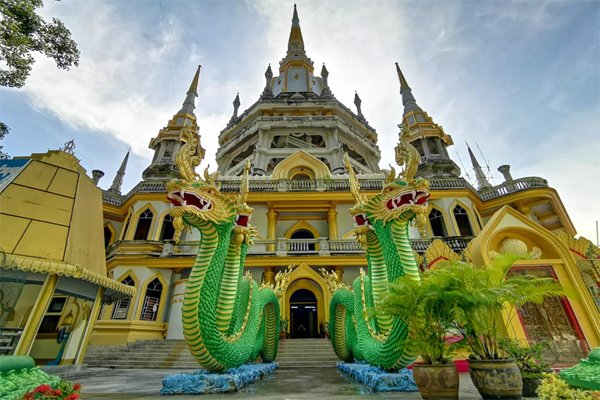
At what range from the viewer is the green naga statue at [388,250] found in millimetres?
3891

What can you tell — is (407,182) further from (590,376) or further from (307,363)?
(307,363)

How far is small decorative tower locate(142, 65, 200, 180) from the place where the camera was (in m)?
16.8

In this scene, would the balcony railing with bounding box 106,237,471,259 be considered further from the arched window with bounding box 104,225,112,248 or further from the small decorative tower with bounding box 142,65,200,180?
the small decorative tower with bounding box 142,65,200,180

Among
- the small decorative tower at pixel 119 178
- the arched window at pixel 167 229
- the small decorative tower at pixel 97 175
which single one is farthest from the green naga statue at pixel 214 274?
the small decorative tower at pixel 119 178

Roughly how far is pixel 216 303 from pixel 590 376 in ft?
14.9

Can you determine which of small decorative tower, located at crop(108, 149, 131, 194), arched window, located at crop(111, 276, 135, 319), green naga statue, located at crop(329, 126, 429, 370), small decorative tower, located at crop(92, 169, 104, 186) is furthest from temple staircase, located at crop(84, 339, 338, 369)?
small decorative tower, located at crop(108, 149, 131, 194)

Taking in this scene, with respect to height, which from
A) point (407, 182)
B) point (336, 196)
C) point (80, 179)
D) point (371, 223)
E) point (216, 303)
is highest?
point (336, 196)

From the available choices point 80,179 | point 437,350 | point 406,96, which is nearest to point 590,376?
point 437,350

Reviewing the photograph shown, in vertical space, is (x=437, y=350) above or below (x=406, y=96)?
below

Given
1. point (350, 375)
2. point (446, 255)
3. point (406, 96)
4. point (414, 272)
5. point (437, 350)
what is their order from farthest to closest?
1. point (406, 96)
2. point (446, 255)
3. point (350, 375)
4. point (414, 272)
5. point (437, 350)

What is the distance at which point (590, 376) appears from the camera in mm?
2623

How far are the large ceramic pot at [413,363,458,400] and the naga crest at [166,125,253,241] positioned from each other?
3.47m

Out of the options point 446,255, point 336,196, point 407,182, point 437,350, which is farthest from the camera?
point 336,196

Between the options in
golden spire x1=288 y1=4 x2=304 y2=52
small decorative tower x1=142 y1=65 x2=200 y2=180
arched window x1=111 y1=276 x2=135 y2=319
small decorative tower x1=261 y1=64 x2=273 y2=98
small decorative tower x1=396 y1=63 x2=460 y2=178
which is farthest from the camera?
golden spire x1=288 y1=4 x2=304 y2=52
